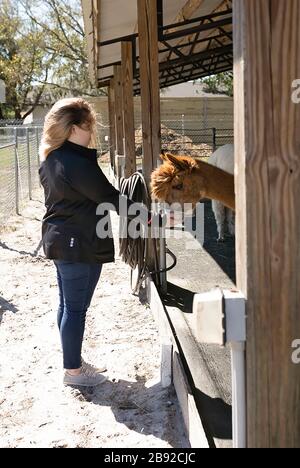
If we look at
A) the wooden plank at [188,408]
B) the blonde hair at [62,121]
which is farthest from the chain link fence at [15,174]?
the wooden plank at [188,408]

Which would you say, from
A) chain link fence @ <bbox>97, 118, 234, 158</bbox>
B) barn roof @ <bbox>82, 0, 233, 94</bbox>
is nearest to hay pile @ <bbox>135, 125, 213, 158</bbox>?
chain link fence @ <bbox>97, 118, 234, 158</bbox>

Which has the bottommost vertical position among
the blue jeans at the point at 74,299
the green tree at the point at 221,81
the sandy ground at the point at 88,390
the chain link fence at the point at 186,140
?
the sandy ground at the point at 88,390

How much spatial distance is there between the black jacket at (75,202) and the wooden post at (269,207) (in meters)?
1.48

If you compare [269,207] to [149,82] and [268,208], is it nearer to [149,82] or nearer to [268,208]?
[268,208]

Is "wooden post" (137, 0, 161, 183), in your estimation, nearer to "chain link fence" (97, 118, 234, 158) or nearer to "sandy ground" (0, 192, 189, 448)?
"sandy ground" (0, 192, 189, 448)

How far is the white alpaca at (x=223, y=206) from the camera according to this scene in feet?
21.5

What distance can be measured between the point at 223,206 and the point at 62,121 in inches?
159

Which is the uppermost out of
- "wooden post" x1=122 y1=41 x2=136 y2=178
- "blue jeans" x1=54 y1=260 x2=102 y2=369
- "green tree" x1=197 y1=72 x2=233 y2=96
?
"green tree" x1=197 y1=72 x2=233 y2=96

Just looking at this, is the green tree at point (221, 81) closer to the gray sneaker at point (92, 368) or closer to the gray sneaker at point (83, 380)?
the gray sneaker at point (92, 368)

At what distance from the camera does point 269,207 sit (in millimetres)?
1559

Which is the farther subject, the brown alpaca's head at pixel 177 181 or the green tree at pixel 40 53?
the green tree at pixel 40 53

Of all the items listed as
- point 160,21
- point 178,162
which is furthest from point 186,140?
point 178,162

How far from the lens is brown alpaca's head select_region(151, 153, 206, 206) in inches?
133

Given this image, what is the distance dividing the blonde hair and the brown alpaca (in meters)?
0.61
